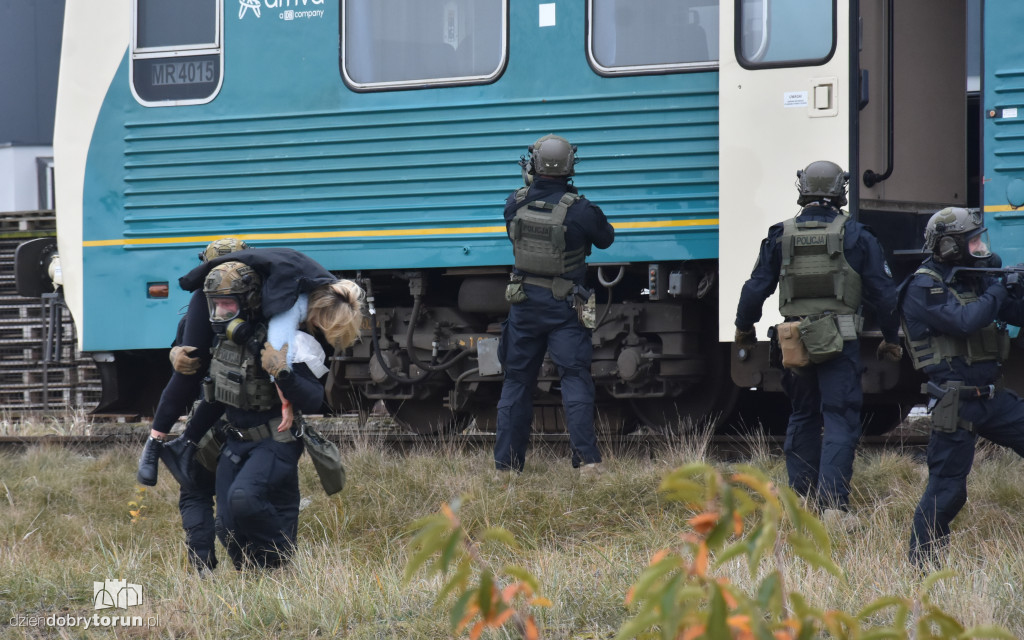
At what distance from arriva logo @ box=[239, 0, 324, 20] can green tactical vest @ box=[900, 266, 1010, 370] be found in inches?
168

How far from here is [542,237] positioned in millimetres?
6105

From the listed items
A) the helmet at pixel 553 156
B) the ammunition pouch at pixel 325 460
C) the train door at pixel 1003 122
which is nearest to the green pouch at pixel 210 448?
the ammunition pouch at pixel 325 460

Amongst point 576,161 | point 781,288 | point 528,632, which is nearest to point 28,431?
point 576,161

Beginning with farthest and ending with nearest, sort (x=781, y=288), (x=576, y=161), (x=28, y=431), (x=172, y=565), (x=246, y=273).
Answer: (x=28, y=431) < (x=576, y=161) < (x=781, y=288) < (x=172, y=565) < (x=246, y=273)

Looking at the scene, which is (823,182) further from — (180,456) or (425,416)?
(425,416)

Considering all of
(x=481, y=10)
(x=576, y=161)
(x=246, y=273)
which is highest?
(x=481, y=10)

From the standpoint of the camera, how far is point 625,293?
730 centimetres

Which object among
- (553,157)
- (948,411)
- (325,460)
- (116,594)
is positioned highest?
(553,157)

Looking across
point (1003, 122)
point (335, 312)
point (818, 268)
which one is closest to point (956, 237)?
point (818, 268)

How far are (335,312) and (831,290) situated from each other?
2.38 m

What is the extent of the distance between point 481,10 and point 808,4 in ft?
6.29

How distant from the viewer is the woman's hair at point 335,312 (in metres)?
4.39

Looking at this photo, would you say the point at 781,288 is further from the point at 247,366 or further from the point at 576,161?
the point at 247,366

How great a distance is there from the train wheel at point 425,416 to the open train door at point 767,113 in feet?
7.62
